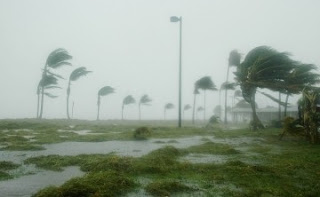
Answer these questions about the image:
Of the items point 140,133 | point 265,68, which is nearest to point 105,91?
point 265,68

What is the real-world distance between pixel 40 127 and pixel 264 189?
76.1ft

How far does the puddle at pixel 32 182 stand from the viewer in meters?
6.33

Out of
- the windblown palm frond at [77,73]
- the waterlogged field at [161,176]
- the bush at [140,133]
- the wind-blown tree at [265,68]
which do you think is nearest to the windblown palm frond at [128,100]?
the windblown palm frond at [77,73]

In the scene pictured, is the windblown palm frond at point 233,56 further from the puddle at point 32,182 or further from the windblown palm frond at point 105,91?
the puddle at point 32,182

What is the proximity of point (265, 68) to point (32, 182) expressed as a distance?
18.9 meters

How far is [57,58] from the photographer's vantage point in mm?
40375

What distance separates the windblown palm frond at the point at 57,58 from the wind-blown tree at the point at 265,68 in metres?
26.1

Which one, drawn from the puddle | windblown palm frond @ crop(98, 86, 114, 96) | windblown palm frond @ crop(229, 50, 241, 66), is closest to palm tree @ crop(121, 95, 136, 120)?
windblown palm frond @ crop(98, 86, 114, 96)

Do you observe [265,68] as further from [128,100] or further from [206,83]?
[128,100]

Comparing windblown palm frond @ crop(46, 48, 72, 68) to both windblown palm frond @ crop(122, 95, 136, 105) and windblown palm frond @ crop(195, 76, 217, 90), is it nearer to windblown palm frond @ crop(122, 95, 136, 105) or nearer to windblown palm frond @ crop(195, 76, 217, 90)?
windblown palm frond @ crop(195, 76, 217, 90)

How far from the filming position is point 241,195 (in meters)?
6.18

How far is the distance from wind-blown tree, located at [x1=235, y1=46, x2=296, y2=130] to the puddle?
16.9 metres

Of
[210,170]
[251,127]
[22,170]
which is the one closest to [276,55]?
[251,127]

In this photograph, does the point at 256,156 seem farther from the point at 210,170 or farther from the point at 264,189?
the point at 264,189
